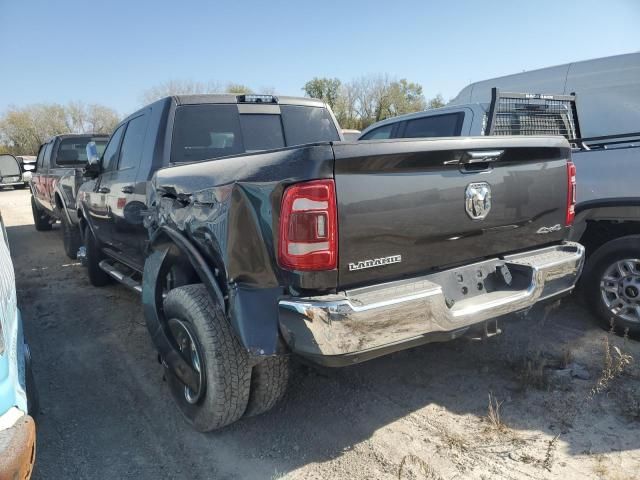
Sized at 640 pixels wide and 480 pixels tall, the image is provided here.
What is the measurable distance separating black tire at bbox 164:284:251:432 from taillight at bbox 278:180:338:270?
2.15 ft

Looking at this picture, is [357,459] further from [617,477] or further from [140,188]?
[140,188]

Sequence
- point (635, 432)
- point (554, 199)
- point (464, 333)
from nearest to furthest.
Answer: point (464, 333) → point (635, 432) → point (554, 199)

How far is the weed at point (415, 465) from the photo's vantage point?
231cm

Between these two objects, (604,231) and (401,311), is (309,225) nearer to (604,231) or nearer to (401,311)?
(401,311)

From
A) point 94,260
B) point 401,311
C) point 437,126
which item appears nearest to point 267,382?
point 401,311

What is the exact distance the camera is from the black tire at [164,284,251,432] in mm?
→ 2400

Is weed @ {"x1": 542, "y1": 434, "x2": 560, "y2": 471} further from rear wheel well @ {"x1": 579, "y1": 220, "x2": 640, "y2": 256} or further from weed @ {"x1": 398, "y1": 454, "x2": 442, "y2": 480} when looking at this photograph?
rear wheel well @ {"x1": 579, "y1": 220, "x2": 640, "y2": 256}

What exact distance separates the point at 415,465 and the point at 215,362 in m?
1.17

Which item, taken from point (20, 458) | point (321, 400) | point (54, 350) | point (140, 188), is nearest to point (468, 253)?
point (321, 400)

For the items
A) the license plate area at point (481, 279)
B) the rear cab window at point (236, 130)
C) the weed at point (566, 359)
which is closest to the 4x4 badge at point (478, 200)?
the license plate area at point (481, 279)

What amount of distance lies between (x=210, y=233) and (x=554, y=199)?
2124 millimetres

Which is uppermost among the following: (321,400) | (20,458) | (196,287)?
(196,287)

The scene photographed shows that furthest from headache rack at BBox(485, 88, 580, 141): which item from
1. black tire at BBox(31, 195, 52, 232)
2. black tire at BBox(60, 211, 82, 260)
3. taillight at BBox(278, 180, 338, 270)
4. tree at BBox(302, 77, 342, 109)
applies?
tree at BBox(302, 77, 342, 109)

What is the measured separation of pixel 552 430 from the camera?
264 cm
